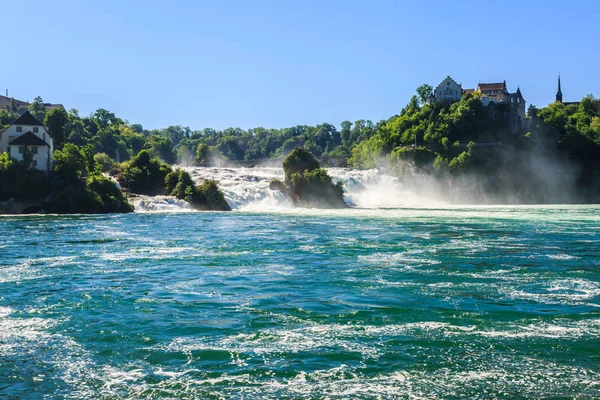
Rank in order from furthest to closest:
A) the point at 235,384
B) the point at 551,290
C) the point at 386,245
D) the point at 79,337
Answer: the point at 386,245
the point at 551,290
the point at 79,337
the point at 235,384

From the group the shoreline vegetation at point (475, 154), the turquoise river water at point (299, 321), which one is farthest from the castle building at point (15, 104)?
the turquoise river water at point (299, 321)

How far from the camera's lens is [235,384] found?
12156mm

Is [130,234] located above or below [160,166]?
below

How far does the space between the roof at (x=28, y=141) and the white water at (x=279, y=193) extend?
13.1m

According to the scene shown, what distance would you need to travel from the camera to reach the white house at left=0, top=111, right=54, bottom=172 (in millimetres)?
66438

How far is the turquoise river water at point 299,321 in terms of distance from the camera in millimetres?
12227

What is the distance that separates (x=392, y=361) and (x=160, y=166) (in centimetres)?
6573

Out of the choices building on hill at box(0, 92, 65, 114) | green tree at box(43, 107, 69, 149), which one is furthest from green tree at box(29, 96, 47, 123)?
green tree at box(43, 107, 69, 149)

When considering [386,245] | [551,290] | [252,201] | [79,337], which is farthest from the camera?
[252,201]

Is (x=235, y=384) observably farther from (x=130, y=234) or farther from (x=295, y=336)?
(x=130, y=234)

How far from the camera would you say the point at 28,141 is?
66.8m

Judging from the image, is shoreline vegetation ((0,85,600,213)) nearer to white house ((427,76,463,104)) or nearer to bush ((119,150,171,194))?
bush ((119,150,171,194))

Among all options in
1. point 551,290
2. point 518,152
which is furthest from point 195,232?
point 518,152

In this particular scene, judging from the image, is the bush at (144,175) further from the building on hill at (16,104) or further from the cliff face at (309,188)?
the building on hill at (16,104)
